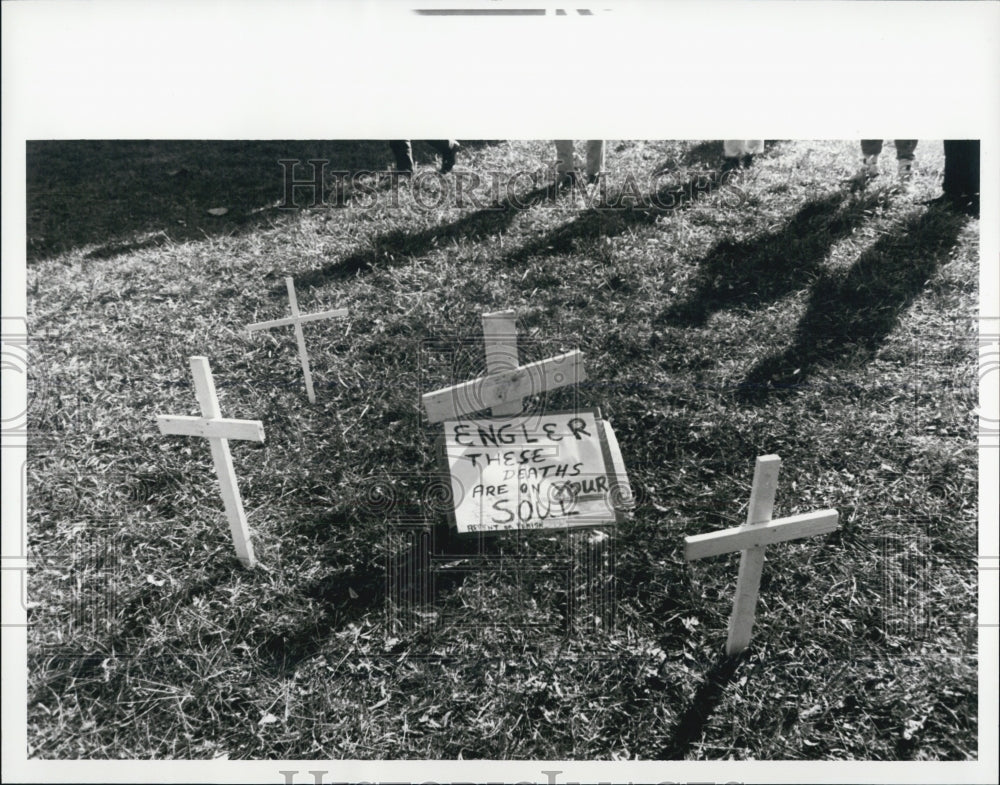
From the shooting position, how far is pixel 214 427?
2.86 m

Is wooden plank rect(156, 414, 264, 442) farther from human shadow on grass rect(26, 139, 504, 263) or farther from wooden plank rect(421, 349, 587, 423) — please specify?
human shadow on grass rect(26, 139, 504, 263)

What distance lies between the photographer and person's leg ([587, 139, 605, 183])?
3305mm

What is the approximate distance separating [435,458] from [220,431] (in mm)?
903

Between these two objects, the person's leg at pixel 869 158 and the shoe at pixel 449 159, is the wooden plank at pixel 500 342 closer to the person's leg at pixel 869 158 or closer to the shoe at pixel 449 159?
the shoe at pixel 449 159

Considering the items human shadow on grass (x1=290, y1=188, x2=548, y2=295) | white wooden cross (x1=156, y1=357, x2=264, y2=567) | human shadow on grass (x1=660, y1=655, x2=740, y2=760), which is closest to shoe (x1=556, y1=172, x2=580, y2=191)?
human shadow on grass (x1=290, y1=188, x2=548, y2=295)

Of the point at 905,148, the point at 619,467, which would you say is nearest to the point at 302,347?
the point at 619,467

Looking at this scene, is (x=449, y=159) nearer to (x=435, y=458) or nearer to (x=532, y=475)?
(x=435, y=458)

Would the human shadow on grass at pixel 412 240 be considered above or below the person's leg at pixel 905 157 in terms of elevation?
below

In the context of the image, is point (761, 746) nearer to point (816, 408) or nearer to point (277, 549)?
point (816, 408)

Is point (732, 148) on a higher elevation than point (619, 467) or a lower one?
higher

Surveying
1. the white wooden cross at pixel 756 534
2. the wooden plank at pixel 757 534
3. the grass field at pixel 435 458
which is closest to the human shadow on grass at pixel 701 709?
the grass field at pixel 435 458

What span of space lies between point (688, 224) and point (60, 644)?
10.3 feet

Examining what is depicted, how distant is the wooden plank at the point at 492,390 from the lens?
322 cm

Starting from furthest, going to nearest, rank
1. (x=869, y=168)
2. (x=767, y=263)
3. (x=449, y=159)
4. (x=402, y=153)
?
1. (x=767, y=263)
2. (x=869, y=168)
3. (x=449, y=159)
4. (x=402, y=153)
